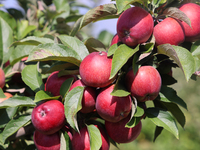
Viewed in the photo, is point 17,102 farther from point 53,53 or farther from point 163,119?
point 163,119

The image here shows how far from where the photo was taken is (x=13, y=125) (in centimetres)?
76

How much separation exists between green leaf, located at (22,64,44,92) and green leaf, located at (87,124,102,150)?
298 millimetres

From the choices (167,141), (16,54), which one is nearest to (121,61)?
(16,54)

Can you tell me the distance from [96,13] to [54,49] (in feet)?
0.69

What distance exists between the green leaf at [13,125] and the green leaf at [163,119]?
487 mm

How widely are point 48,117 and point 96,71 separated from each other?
24 cm

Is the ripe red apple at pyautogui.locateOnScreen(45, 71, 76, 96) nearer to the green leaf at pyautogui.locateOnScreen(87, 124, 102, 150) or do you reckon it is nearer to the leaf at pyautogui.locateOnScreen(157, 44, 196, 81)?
the green leaf at pyautogui.locateOnScreen(87, 124, 102, 150)

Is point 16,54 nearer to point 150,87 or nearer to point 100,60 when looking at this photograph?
point 100,60

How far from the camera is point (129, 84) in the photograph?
2.25 ft

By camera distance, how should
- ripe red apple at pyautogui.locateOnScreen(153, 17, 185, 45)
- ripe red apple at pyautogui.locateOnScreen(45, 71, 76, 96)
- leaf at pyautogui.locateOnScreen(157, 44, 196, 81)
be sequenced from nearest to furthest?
leaf at pyautogui.locateOnScreen(157, 44, 196, 81) < ripe red apple at pyautogui.locateOnScreen(153, 17, 185, 45) < ripe red apple at pyautogui.locateOnScreen(45, 71, 76, 96)

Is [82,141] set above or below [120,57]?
below

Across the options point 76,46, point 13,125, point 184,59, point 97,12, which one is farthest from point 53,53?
point 184,59

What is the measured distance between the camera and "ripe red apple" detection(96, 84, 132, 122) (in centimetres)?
66

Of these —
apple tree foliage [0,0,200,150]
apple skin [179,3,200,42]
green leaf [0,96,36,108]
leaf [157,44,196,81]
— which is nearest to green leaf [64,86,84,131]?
apple tree foliage [0,0,200,150]
